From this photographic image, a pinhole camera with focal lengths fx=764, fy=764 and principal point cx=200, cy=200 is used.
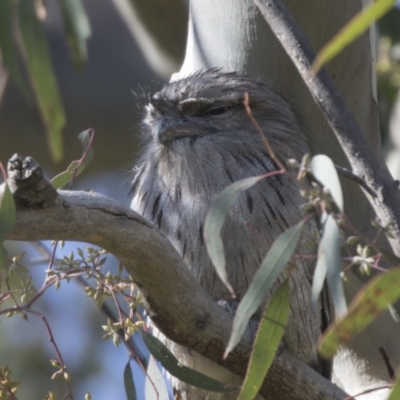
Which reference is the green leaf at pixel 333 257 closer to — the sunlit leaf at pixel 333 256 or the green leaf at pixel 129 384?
the sunlit leaf at pixel 333 256

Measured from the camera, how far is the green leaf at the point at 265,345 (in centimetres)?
141

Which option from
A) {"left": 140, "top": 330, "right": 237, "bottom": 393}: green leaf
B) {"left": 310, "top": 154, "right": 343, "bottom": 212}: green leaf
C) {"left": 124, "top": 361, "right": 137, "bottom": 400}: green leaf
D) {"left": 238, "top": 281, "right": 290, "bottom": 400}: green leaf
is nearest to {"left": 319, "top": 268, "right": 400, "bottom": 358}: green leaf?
{"left": 310, "top": 154, "right": 343, "bottom": 212}: green leaf

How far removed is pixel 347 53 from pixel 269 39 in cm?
24

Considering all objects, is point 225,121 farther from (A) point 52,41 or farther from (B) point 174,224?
(A) point 52,41

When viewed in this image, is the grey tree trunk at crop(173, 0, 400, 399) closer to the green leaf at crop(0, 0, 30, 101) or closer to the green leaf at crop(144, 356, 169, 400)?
the green leaf at crop(144, 356, 169, 400)

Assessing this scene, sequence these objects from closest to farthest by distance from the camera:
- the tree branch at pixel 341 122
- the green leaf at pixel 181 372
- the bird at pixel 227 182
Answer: the tree branch at pixel 341 122 → the green leaf at pixel 181 372 → the bird at pixel 227 182

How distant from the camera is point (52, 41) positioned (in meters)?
4.04

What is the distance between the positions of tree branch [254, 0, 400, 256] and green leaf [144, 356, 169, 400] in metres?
0.78

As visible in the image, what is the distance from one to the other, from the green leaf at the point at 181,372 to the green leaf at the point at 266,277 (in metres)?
0.49

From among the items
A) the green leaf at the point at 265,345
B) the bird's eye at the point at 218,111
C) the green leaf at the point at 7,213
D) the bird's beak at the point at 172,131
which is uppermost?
the bird's eye at the point at 218,111

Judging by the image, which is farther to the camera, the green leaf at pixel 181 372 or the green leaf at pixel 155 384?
the green leaf at pixel 155 384

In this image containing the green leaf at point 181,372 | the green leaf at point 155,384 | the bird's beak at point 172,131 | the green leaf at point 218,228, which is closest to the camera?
the green leaf at point 218,228

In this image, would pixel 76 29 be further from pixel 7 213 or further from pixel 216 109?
pixel 216 109

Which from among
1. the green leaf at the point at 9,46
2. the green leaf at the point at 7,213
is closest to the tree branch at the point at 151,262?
the green leaf at the point at 7,213
